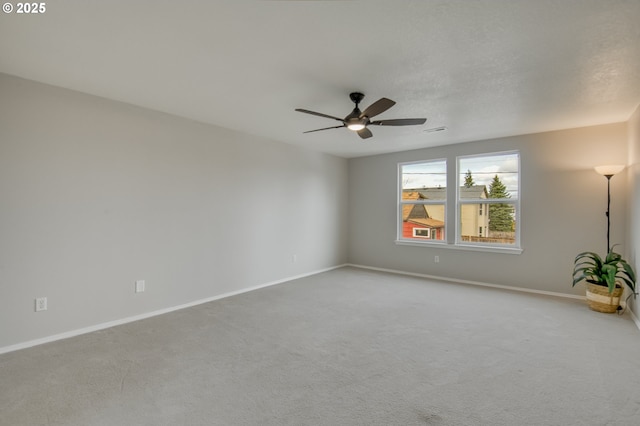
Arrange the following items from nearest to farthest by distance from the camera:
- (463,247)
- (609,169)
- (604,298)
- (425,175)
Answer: (604,298) < (609,169) < (463,247) < (425,175)

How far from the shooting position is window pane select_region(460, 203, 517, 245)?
4.85 metres

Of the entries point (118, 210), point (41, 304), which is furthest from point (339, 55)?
point (41, 304)

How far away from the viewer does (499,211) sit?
4.95m

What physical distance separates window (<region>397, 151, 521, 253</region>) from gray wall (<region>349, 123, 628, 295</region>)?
0.50ft

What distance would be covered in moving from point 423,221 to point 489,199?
121 cm

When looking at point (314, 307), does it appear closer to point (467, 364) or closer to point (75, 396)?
point (467, 364)

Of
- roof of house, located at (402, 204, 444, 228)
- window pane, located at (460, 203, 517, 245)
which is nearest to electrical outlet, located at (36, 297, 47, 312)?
roof of house, located at (402, 204, 444, 228)

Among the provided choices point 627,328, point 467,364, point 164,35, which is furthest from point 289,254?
point 627,328

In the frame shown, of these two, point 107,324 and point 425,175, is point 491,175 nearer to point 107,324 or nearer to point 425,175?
point 425,175

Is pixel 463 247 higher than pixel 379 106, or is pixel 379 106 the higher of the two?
pixel 379 106

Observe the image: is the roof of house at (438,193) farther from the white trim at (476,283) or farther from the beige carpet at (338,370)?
the beige carpet at (338,370)

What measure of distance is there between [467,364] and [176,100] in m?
3.78

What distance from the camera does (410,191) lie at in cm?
599

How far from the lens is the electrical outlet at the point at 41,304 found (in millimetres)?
2807
